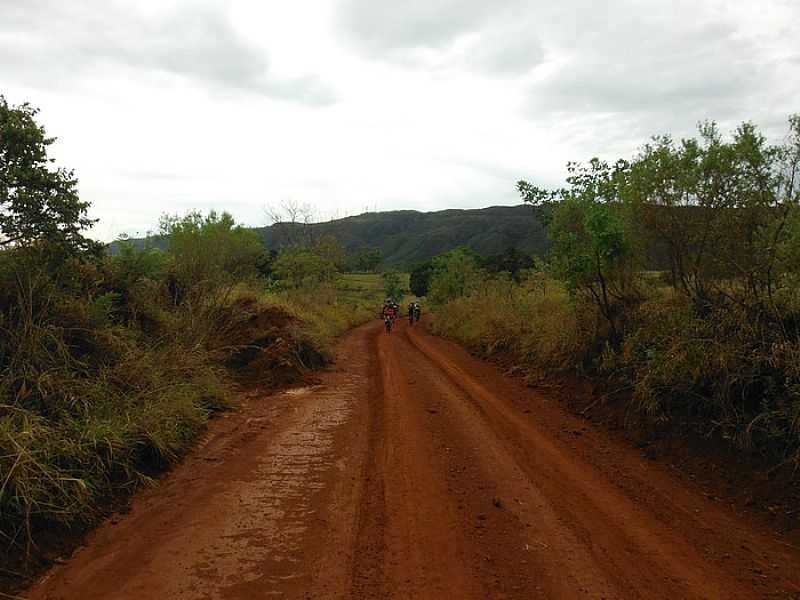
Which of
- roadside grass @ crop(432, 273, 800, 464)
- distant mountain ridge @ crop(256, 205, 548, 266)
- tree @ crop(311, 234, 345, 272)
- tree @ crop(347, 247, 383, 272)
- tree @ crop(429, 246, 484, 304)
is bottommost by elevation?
roadside grass @ crop(432, 273, 800, 464)

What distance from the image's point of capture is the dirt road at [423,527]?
3777 mm

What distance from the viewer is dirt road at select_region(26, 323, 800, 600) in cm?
378

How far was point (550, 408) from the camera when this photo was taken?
968 centimetres

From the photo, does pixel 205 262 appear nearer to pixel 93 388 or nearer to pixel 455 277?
pixel 93 388

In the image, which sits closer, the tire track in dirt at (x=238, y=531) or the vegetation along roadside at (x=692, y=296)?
the tire track in dirt at (x=238, y=531)

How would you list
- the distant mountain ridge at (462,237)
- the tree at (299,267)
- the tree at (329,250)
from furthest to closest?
1. the distant mountain ridge at (462,237)
2. the tree at (329,250)
3. the tree at (299,267)

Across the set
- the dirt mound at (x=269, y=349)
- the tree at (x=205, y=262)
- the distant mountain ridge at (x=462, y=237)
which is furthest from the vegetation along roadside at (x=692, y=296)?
the distant mountain ridge at (x=462, y=237)

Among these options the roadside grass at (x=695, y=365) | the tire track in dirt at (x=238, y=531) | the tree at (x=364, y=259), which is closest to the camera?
the tire track in dirt at (x=238, y=531)

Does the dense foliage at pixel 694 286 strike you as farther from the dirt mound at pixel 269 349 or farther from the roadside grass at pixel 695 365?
the dirt mound at pixel 269 349

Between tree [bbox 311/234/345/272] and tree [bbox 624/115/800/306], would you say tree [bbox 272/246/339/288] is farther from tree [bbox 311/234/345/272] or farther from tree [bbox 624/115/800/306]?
tree [bbox 624/115/800/306]

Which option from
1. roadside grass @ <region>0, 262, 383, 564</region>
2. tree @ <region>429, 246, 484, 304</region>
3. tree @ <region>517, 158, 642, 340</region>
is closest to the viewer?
roadside grass @ <region>0, 262, 383, 564</region>

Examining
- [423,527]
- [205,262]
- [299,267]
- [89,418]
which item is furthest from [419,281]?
[423,527]

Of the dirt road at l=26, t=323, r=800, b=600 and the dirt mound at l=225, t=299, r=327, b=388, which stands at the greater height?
the dirt mound at l=225, t=299, r=327, b=388

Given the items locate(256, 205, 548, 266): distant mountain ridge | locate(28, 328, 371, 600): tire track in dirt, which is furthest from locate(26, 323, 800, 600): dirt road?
locate(256, 205, 548, 266): distant mountain ridge
